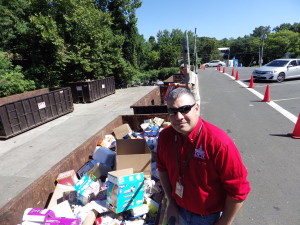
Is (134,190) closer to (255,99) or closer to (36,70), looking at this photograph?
(255,99)

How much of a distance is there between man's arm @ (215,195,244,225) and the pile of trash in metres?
1.12

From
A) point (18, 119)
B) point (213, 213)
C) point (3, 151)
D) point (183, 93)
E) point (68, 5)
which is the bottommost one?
point (3, 151)

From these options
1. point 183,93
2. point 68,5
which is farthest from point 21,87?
point 183,93

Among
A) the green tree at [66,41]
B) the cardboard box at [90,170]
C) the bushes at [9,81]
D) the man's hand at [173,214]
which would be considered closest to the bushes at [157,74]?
the green tree at [66,41]

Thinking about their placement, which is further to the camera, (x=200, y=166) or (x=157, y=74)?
(x=157, y=74)

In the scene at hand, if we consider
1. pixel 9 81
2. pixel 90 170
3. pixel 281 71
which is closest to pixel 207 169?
pixel 90 170

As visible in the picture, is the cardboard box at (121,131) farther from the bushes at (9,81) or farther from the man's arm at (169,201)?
the bushes at (9,81)

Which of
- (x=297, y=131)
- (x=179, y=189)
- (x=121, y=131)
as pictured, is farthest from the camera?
(x=297, y=131)

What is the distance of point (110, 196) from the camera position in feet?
9.77

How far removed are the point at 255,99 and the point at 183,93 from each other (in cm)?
1071

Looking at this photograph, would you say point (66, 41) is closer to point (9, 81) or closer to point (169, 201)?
point (9, 81)

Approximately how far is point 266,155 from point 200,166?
4.31m

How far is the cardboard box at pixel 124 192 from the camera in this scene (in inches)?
113

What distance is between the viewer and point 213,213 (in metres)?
1.93
